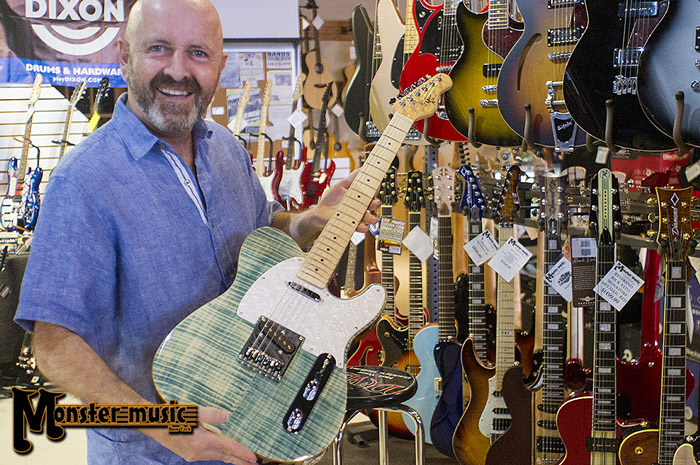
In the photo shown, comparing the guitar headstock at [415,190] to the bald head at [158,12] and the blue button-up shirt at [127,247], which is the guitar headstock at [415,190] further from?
the bald head at [158,12]

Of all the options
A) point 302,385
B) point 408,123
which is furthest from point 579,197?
point 302,385

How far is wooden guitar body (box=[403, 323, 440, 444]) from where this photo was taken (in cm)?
318

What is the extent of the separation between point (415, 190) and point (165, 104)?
70.6 inches

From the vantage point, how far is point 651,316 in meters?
2.68

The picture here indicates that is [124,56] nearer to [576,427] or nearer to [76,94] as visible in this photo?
[576,427]

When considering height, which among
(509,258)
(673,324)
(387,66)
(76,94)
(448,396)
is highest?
(387,66)

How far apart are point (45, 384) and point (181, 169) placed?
383 cm

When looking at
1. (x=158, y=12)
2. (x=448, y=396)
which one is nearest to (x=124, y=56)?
(x=158, y=12)

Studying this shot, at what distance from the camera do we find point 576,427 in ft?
8.11

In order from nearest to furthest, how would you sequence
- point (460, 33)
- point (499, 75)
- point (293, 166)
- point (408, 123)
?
point (408, 123)
point (499, 75)
point (460, 33)
point (293, 166)

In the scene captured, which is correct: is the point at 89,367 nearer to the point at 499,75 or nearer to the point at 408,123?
the point at 408,123

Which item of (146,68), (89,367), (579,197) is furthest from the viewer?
(579,197)

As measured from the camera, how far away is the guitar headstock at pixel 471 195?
115 inches

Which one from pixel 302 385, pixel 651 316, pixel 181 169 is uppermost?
pixel 181 169
